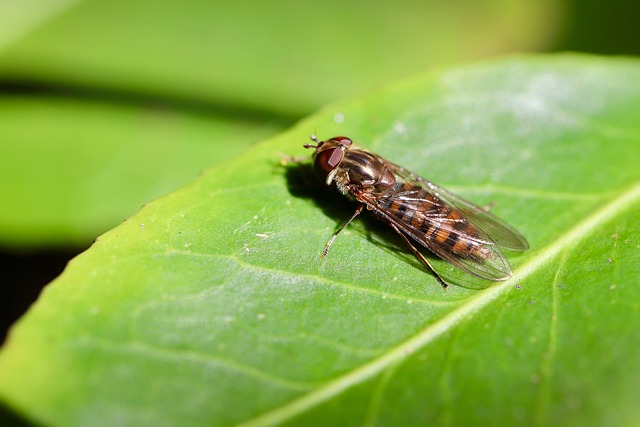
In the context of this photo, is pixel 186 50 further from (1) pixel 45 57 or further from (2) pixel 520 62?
(2) pixel 520 62

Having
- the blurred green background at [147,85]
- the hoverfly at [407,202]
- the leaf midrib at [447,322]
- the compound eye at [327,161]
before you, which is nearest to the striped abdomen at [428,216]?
the hoverfly at [407,202]

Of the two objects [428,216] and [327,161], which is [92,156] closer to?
[327,161]

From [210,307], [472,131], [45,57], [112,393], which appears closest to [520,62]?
[472,131]

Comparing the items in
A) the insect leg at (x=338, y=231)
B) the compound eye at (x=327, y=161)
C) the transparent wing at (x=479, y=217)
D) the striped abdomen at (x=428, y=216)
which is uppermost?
the transparent wing at (x=479, y=217)

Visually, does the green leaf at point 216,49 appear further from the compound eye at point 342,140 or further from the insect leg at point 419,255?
the insect leg at point 419,255

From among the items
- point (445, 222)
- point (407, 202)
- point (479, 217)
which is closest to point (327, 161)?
point (407, 202)

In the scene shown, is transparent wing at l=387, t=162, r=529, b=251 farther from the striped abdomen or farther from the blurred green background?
the blurred green background

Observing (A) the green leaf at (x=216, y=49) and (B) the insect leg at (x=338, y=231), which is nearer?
(B) the insect leg at (x=338, y=231)
